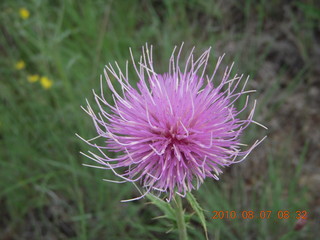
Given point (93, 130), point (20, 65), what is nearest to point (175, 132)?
point (93, 130)

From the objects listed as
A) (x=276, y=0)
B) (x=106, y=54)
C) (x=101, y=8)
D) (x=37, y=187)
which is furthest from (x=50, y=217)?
(x=276, y=0)

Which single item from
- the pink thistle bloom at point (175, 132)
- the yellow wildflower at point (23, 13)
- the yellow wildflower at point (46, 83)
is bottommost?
the pink thistle bloom at point (175, 132)

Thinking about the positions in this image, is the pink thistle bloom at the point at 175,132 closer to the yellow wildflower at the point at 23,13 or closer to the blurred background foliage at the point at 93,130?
the blurred background foliage at the point at 93,130

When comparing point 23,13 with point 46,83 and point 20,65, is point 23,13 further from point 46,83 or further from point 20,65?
point 46,83

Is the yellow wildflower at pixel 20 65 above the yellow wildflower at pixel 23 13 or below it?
below
